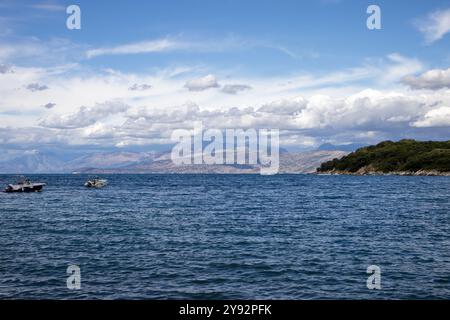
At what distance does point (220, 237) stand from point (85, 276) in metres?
18.9

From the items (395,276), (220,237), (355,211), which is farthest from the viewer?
(355,211)

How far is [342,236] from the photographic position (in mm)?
47312

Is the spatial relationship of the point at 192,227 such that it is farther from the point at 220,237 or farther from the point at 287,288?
the point at 287,288

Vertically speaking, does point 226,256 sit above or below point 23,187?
below

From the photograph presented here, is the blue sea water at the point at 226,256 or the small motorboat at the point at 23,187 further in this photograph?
the small motorboat at the point at 23,187

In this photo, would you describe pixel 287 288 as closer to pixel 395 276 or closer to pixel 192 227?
pixel 395 276

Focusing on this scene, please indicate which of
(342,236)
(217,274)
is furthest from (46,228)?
(342,236)

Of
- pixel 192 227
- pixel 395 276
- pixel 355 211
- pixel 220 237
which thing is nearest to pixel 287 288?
pixel 395 276

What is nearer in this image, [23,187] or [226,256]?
[226,256]

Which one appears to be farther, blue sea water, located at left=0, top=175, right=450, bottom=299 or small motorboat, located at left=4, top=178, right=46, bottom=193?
small motorboat, located at left=4, top=178, right=46, bottom=193

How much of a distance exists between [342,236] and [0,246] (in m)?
34.5
